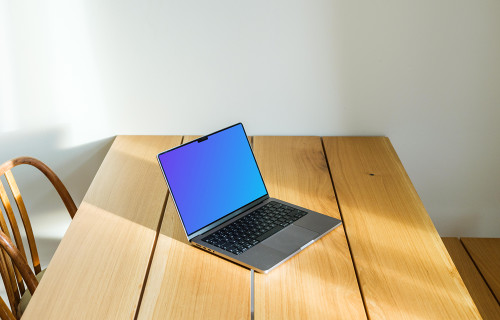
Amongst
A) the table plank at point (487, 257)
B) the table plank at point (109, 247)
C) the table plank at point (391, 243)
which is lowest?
the table plank at point (487, 257)

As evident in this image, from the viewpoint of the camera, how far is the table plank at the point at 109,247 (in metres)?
0.93

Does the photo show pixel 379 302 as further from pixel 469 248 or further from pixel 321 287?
pixel 469 248

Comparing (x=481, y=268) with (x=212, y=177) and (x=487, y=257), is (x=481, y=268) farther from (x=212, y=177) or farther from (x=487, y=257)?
(x=212, y=177)

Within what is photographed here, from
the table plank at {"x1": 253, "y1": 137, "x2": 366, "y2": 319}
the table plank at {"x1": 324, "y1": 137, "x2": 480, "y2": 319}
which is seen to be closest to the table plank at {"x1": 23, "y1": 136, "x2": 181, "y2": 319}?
the table plank at {"x1": 253, "y1": 137, "x2": 366, "y2": 319}

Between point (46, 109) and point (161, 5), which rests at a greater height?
point (161, 5)

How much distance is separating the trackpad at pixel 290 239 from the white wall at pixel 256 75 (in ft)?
1.82

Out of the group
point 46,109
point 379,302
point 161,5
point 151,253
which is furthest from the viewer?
point 46,109

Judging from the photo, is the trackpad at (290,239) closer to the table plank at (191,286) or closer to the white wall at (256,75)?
the table plank at (191,286)

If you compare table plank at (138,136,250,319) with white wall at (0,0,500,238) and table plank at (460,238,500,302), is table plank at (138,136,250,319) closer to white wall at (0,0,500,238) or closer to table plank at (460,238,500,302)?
white wall at (0,0,500,238)

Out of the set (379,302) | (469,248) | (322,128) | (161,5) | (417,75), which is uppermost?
(161,5)

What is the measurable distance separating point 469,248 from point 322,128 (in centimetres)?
59

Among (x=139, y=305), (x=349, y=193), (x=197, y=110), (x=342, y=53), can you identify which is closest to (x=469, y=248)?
(x=349, y=193)

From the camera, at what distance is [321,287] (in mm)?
962

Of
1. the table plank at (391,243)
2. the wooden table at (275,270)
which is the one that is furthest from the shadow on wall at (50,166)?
the table plank at (391,243)
